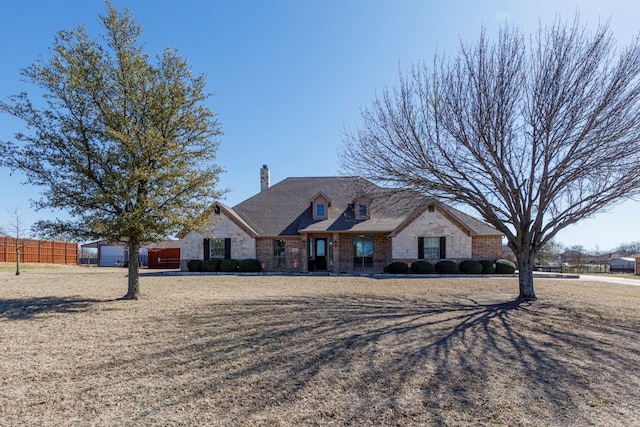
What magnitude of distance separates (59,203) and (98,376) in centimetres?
774

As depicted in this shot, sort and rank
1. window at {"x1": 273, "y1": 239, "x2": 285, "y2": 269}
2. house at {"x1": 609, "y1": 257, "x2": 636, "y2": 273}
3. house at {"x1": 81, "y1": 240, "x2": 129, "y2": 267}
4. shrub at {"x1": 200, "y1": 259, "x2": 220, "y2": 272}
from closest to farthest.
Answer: shrub at {"x1": 200, "y1": 259, "x2": 220, "y2": 272}, window at {"x1": 273, "y1": 239, "x2": 285, "y2": 269}, house at {"x1": 609, "y1": 257, "x2": 636, "y2": 273}, house at {"x1": 81, "y1": 240, "x2": 129, "y2": 267}

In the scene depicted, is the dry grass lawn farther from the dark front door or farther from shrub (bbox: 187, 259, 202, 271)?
the dark front door

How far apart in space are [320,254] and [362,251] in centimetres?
287

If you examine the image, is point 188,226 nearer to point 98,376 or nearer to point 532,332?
point 98,376

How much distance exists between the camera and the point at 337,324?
25.8ft

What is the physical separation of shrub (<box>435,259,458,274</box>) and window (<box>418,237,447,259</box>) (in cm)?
110

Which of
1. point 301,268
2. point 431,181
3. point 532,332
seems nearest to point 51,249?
point 301,268

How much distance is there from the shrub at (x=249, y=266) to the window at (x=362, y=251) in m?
6.37

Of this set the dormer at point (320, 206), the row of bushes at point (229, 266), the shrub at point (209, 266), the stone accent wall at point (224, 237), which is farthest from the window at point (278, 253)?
the shrub at point (209, 266)

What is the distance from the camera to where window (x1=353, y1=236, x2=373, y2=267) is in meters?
25.4

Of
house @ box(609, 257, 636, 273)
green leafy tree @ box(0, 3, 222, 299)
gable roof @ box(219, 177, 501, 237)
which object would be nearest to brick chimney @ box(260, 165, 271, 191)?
gable roof @ box(219, 177, 501, 237)

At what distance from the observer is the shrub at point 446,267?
75.4 ft

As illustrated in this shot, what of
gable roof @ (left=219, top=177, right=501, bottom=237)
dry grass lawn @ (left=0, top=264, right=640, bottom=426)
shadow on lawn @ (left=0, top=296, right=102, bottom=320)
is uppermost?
gable roof @ (left=219, top=177, right=501, bottom=237)

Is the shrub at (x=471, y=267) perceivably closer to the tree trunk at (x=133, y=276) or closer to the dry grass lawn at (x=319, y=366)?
the dry grass lawn at (x=319, y=366)
